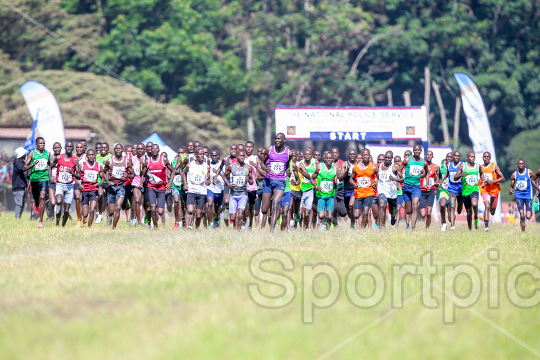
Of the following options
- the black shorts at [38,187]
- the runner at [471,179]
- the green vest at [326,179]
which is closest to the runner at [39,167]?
the black shorts at [38,187]

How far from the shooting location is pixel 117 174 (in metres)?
18.0

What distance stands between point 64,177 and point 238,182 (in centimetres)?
380

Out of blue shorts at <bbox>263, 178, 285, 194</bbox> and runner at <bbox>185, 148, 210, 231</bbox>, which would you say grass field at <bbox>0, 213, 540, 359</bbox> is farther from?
runner at <bbox>185, 148, 210, 231</bbox>

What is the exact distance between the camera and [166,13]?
49375mm

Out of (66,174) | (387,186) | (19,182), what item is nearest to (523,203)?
(387,186)

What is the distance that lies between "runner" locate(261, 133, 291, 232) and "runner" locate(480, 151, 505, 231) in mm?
5349

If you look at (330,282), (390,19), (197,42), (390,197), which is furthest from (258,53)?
(330,282)

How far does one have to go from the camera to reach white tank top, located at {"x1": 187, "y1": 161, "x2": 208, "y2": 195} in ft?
57.8

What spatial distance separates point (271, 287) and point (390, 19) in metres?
46.4

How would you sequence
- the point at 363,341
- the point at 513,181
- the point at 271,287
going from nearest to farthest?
the point at 363,341 < the point at 271,287 < the point at 513,181

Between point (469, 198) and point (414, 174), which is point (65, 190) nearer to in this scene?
point (414, 174)

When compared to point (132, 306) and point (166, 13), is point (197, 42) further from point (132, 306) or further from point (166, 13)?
point (132, 306)

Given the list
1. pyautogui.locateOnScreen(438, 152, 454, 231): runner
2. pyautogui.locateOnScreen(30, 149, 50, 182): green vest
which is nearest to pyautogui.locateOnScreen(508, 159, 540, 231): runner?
pyautogui.locateOnScreen(438, 152, 454, 231): runner

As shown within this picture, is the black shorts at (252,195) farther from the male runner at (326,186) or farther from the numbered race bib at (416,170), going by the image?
the numbered race bib at (416,170)
